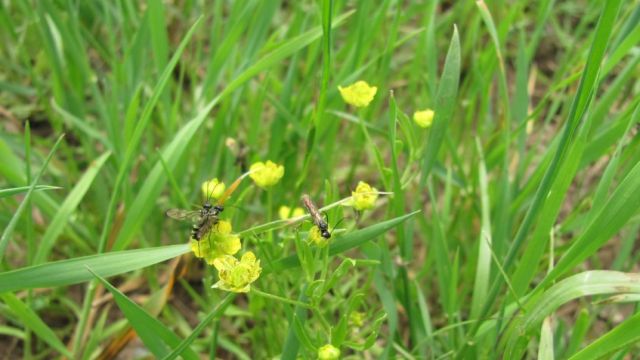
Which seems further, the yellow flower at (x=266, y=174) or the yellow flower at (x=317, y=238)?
the yellow flower at (x=266, y=174)

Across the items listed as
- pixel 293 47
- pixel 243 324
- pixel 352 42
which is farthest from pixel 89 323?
pixel 352 42

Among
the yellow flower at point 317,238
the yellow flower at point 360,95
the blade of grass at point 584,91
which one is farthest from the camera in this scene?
the yellow flower at point 360,95

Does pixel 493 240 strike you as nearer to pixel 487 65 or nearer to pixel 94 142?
pixel 487 65

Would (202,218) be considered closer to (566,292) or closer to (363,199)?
(363,199)

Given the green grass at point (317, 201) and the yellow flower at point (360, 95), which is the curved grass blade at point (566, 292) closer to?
the green grass at point (317, 201)

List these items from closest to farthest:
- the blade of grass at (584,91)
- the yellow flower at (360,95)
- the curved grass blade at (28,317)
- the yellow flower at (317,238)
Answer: the blade of grass at (584,91), the yellow flower at (317,238), the curved grass blade at (28,317), the yellow flower at (360,95)

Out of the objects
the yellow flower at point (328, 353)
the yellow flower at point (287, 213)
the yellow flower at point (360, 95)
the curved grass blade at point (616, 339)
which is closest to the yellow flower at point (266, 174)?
the yellow flower at point (287, 213)

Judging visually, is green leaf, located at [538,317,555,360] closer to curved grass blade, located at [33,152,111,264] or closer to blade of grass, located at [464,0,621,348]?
blade of grass, located at [464,0,621,348]
